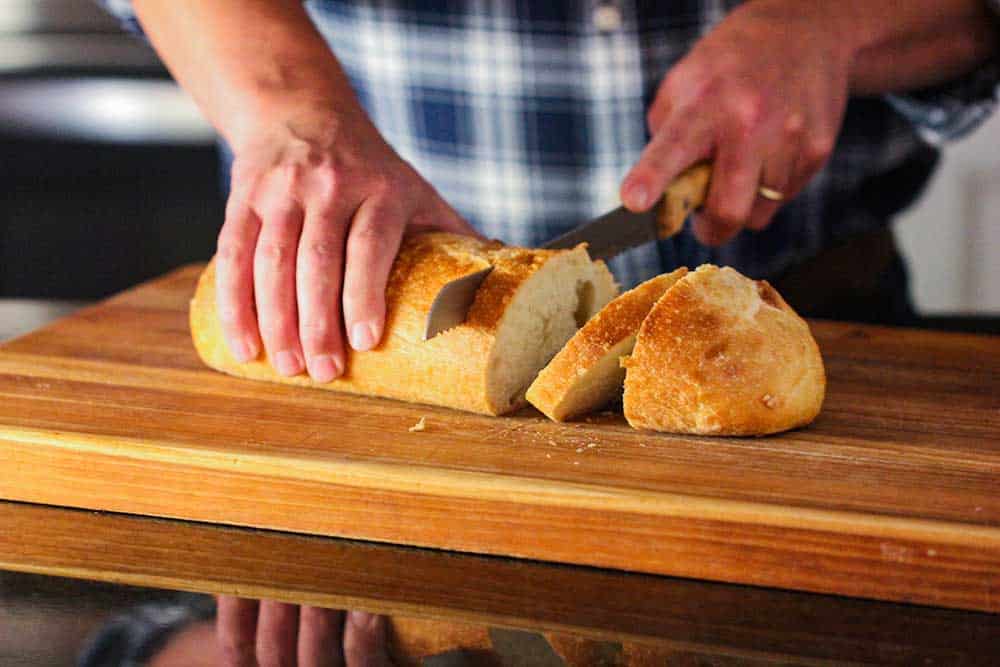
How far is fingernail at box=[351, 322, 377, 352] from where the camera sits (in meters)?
1.51

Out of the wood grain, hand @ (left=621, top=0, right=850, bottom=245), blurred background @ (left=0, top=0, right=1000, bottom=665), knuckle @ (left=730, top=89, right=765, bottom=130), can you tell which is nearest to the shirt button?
hand @ (left=621, top=0, right=850, bottom=245)

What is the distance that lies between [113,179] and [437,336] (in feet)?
7.56

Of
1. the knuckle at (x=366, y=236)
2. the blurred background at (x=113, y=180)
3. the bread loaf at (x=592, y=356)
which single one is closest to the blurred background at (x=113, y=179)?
the blurred background at (x=113, y=180)

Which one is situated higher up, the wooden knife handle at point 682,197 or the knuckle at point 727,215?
the wooden knife handle at point 682,197

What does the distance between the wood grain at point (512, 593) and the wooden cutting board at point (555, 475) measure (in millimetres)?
19

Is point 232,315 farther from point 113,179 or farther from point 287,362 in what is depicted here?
point 113,179

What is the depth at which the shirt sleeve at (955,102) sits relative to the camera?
2240 millimetres

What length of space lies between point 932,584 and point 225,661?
621mm

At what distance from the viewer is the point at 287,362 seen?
1.54 metres

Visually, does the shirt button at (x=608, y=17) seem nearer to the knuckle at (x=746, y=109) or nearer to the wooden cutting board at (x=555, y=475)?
the knuckle at (x=746, y=109)

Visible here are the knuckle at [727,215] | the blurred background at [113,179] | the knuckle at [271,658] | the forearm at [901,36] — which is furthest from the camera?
the blurred background at [113,179]

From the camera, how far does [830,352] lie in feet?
5.80

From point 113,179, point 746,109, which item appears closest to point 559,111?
point 746,109

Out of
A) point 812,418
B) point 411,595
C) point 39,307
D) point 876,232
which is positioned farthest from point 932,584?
point 39,307
